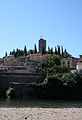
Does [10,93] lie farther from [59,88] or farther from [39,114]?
[39,114]

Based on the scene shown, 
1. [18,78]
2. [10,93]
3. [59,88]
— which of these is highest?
[18,78]

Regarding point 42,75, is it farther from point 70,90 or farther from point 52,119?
point 52,119

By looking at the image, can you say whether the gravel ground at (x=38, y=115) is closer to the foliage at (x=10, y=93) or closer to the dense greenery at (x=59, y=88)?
the foliage at (x=10, y=93)

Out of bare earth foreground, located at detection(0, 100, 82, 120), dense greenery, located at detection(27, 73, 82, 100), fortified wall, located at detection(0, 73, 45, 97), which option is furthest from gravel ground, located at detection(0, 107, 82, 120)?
fortified wall, located at detection(0, 73, 45, 97)

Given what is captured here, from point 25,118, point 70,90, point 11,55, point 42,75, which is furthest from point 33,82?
point 11,55

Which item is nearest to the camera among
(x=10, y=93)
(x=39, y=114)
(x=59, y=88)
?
(x=39, y=114)

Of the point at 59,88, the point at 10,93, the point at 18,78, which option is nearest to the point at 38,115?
the point at 10,93

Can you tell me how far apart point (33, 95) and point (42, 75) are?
6251mm

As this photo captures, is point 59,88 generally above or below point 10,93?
above

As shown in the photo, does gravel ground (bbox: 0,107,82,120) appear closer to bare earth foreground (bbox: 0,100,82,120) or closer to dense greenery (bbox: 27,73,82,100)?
bare earth foreground (bbox: 0,100,82,120)

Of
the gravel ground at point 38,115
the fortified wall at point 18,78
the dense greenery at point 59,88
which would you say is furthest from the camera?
the fortified wall at point 18,78

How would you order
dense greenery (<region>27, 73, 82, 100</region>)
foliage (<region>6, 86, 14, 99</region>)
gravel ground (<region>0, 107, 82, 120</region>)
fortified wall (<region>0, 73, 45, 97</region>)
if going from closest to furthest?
gravel ground (<region>0, 107, 82, 120</region>) → foliage (<region>6, 86, 14, 99</region>) → dense greenery (<region>27, 73, 82, 100</region>) → fortified wall (<region>0, 73, 45, 97</region>)

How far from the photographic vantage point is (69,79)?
82.8 meters

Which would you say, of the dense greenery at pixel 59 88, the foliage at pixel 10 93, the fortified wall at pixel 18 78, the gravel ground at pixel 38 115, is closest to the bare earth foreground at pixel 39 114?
the gravel ground at pixel 38 115
